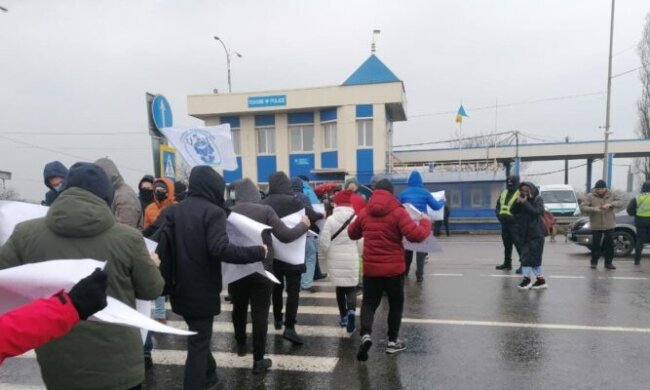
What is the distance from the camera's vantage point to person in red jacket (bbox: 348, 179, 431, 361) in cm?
471

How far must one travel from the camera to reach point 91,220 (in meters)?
2.42

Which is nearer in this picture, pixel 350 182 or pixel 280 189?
pixel 280 189

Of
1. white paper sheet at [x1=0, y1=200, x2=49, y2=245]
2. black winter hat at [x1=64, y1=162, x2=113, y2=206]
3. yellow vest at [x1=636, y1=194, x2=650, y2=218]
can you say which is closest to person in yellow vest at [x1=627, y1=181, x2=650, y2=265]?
yellow vest at [x1=636, y1=194, x2=650, y2=218]

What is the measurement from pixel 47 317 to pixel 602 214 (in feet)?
33.5

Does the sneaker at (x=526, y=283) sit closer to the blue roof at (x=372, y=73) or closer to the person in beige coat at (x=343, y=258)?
the person in beige coat at (x=343, y=258)

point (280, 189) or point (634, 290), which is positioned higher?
point (280, 189)

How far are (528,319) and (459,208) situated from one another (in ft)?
53.8

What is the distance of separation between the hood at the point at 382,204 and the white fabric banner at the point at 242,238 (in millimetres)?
1256

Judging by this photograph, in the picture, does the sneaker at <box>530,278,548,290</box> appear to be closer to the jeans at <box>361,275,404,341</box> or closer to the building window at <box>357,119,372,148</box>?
the jeans at <box>361,275,404,341</box>

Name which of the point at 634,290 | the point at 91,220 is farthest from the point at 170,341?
the point at 634,290

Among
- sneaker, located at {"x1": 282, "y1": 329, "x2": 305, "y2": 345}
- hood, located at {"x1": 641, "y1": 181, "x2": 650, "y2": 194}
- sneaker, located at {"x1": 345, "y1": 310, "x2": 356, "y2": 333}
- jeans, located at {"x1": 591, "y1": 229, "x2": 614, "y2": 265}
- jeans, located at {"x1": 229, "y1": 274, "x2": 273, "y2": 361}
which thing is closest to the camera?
jeans, located at {"x1": 229, "y1": 274, "x2": 273, "y2": 361}

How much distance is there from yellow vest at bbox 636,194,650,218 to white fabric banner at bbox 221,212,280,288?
30.1 feet

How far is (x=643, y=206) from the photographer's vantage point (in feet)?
32.1

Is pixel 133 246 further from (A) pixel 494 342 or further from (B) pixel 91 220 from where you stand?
(A) pixel 494 342
